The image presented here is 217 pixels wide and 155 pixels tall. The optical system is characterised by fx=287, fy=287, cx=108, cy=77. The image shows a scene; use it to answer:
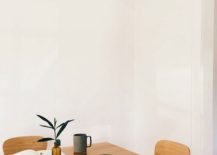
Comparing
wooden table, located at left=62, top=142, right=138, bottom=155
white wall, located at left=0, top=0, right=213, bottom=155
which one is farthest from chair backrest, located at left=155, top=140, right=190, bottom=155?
white wall, located at left=0, top=0, right=213, bottom=155

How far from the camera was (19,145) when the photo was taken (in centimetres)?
227

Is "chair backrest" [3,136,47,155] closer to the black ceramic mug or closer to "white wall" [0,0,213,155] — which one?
"white wall" [0,0,213,155]

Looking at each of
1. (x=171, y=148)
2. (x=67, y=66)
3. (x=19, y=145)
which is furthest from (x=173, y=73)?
(x=19, y=145)

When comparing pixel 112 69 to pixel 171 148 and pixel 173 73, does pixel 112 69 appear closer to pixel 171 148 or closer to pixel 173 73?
pixel 173 73

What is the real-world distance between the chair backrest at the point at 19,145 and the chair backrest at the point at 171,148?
94 centimetres

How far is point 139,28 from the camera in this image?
3.15m

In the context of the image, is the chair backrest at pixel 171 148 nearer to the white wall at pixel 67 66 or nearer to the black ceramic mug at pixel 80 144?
the black ceramic mug at pixel 80 144

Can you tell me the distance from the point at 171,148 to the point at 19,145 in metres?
1.18

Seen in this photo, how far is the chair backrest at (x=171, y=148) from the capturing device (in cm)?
196

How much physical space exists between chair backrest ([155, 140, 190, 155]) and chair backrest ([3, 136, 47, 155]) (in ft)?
3.09

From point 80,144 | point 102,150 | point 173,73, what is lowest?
point 102,150

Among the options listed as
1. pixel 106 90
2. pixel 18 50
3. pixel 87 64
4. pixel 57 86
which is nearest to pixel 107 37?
pixel 87 64

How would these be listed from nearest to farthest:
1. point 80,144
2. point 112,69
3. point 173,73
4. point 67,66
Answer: point 80,144 → point 173,73 → point 67,66 → point 112,69

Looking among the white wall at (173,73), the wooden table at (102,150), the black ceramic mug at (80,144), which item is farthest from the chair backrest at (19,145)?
the white wall at (173,73)
